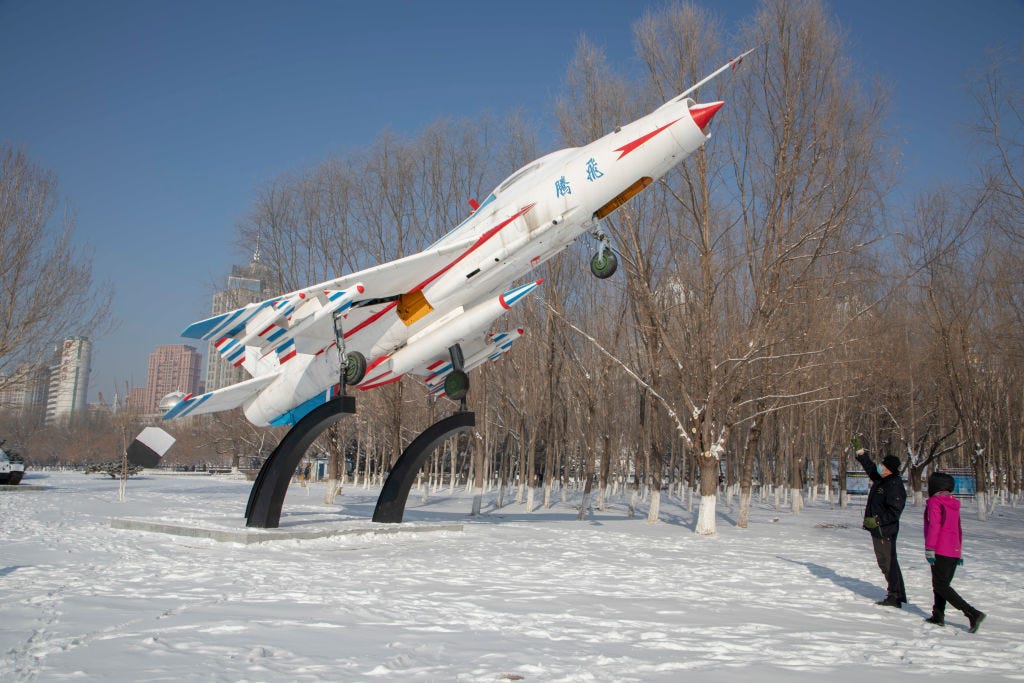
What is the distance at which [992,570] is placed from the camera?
959 cm

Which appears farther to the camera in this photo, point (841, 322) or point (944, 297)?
point (944, 297)

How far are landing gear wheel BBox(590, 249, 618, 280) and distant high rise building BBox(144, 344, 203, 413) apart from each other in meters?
125

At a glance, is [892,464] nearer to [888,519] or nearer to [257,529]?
[888,519]

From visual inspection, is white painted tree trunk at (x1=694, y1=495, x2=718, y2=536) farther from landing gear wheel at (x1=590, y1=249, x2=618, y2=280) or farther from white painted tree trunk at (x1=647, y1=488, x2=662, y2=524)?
landing gear wheel at (x1=590, y1=249, x2=618, y2=280)

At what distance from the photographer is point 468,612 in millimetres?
5578

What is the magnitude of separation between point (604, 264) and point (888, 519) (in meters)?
4.52

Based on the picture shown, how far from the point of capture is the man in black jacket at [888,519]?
6727 millimetres

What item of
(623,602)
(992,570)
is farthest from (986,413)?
(623,602)

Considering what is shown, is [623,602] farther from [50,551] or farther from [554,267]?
[554,267]

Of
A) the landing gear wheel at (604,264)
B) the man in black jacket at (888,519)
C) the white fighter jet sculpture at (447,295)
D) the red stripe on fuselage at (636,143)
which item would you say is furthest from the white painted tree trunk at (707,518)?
the red stripe on fuselage at (636,143)

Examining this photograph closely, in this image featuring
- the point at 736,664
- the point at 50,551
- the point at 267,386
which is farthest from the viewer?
the point at 267,386

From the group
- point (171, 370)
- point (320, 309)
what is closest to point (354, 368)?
point (320, 309)

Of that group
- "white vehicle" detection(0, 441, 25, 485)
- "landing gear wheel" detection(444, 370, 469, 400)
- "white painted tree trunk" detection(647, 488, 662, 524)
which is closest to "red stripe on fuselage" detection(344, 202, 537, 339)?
"landing gear wheel" detection(444, 370, 469, 400)

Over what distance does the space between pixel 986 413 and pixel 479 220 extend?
79.3 ft
